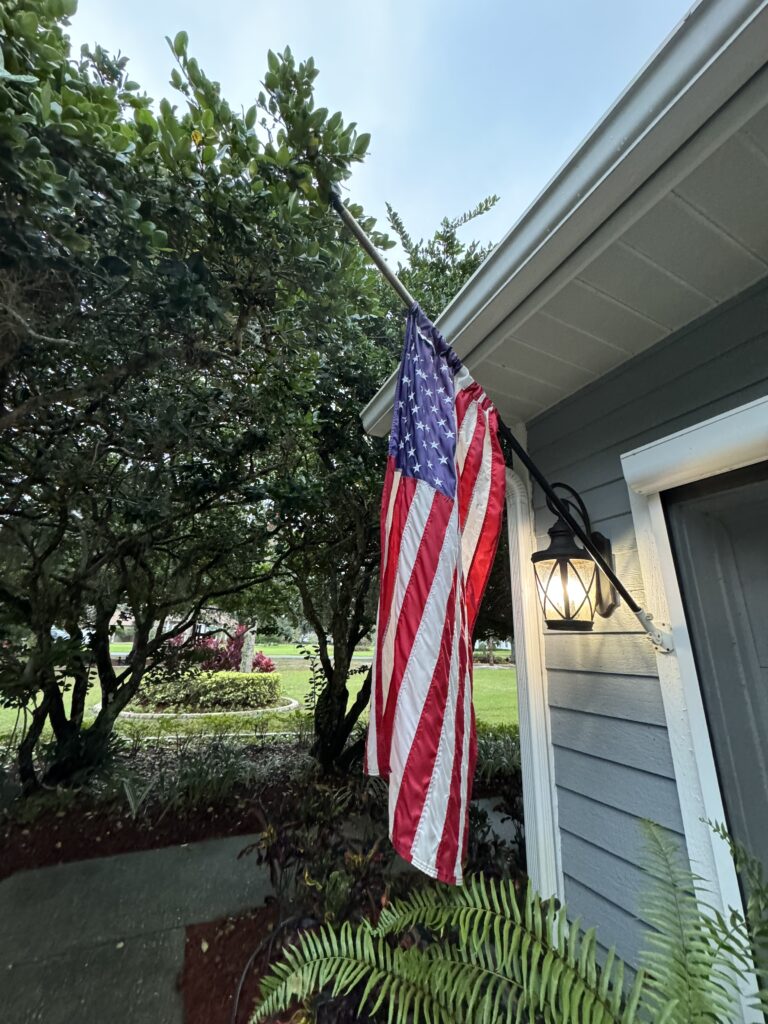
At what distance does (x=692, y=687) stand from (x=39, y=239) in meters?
3.16

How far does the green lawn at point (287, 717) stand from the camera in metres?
6.57

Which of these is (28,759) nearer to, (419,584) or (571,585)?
(419,584)

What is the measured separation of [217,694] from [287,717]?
1.78m

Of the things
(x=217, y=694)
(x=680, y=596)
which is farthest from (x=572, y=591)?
(x=217, y=694)

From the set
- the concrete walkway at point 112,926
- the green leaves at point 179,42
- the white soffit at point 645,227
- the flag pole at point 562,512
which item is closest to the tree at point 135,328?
the green leaves at point 179,42

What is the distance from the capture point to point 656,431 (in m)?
1.53

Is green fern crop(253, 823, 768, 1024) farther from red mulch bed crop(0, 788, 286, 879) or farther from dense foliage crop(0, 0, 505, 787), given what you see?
dense foliage crop(0, 0, 505, 787)

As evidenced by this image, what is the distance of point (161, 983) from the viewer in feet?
6.30

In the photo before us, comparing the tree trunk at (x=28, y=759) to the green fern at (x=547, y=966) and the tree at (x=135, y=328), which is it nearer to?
the tree at (x=135, y=328)

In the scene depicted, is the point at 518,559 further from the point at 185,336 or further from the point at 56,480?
the point at 56,480

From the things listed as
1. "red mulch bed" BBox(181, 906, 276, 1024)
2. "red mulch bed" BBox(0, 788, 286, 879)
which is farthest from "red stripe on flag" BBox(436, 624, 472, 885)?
"red mulch bed" BBox(0, 788, 286, 879)

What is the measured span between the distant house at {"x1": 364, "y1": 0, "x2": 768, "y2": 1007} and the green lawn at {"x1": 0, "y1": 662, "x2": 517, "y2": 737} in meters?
4.07

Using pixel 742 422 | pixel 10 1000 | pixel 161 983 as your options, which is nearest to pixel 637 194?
pixel 742 422

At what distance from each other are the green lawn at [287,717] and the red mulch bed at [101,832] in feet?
9.40
